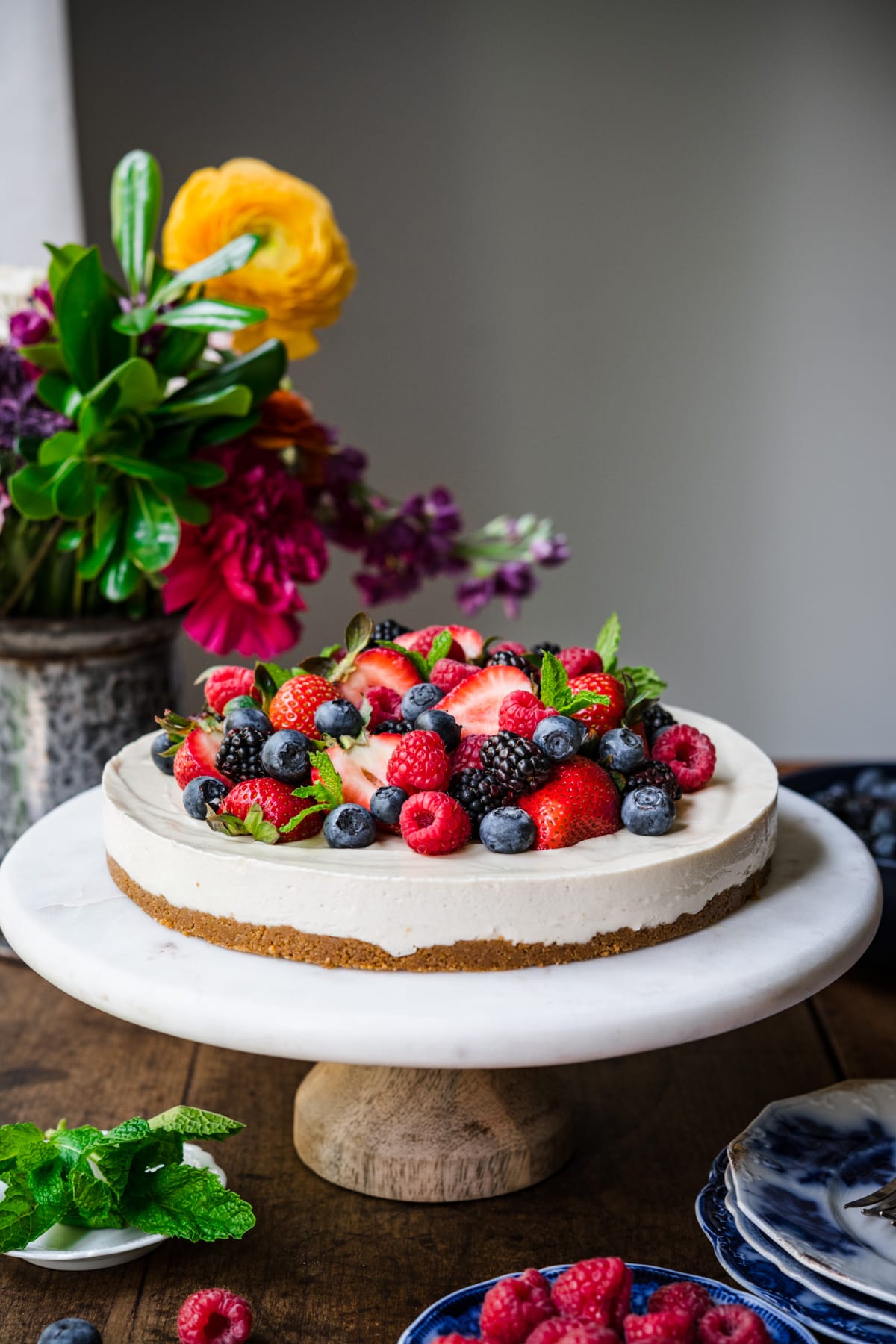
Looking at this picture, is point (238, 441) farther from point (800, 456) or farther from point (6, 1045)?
point (800, 456)

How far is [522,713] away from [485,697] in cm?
7

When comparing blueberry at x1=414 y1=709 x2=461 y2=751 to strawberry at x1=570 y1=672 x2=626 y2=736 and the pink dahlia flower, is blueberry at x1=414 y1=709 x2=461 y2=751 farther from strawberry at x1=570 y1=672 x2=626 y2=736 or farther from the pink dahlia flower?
the pink dahlia flower

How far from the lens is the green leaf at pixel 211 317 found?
1.33 m

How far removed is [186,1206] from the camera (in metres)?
0.99

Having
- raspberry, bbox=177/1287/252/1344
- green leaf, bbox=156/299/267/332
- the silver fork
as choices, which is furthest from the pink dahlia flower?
the silver fork

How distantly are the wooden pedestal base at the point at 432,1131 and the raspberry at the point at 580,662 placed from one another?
0.39 m

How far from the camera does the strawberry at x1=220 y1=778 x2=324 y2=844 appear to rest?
1.03 metres

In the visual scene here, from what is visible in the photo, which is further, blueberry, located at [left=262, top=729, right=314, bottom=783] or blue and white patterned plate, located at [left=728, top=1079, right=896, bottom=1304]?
blueberry, located at [left=262, top=729, right=314, bottom=783]

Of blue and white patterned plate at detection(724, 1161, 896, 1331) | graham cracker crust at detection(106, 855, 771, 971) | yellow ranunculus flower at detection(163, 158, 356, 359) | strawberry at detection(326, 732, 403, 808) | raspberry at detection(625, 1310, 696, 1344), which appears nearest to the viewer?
raspberry at detection(625, 1310, 696, 1344)

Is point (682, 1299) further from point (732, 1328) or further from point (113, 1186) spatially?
point (113, 1186)

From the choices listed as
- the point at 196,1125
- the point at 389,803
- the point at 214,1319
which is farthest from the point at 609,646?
the point at 214,1319

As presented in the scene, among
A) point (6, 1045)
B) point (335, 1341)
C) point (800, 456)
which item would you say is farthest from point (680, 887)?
point (800, 456)

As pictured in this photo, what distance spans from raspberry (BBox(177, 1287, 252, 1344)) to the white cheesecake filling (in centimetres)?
27

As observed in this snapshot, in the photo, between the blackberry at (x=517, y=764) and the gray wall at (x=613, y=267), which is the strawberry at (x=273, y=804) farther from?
the gray wall at (x=613, y=267)
